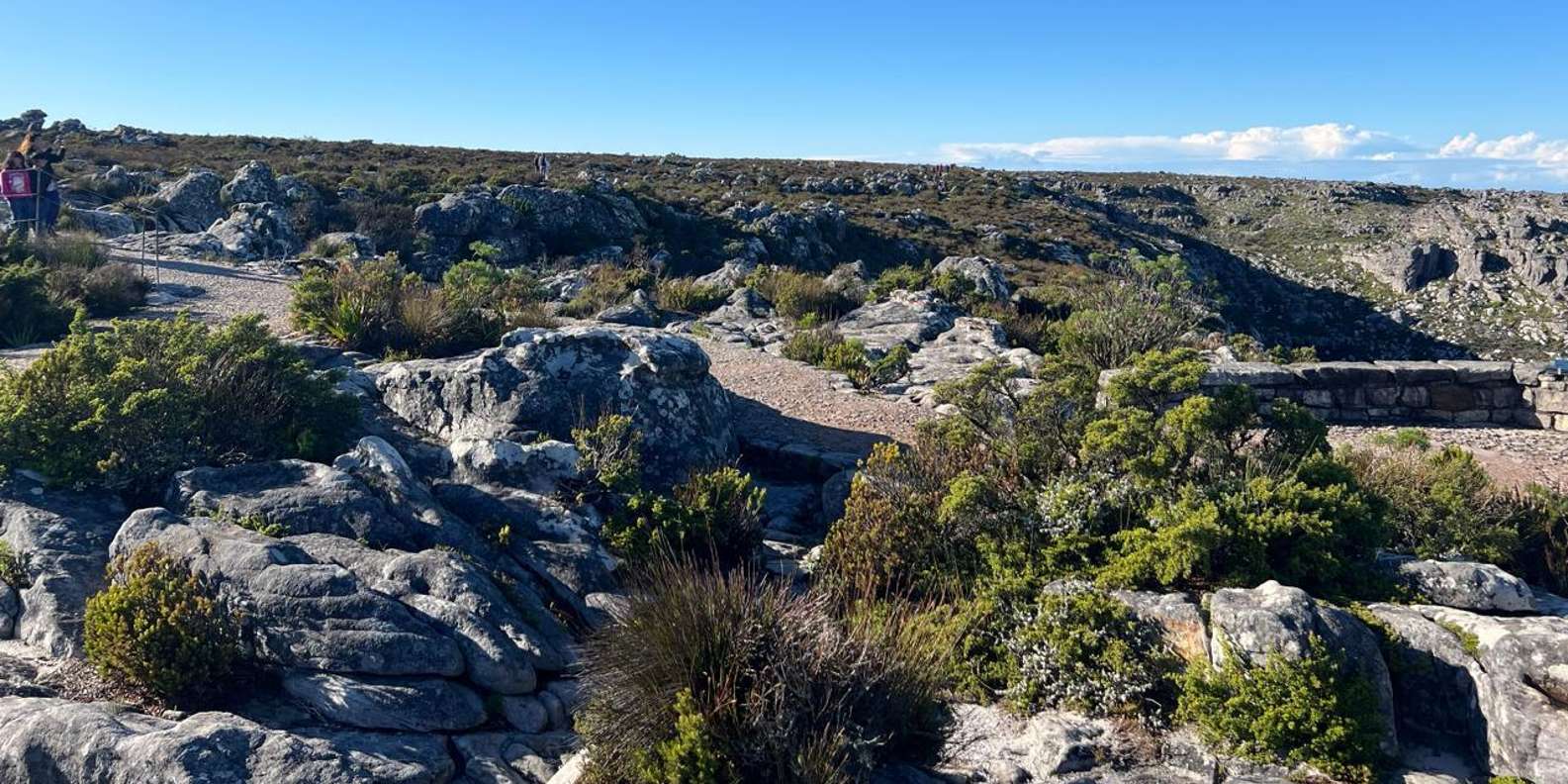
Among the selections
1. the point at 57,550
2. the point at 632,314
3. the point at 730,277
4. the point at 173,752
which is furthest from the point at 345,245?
the point at 173,752

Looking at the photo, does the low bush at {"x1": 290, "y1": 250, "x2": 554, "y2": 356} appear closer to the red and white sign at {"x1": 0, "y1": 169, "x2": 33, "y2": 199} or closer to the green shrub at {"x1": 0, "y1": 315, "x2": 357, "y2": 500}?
the green shrub at {"x1": 0, "y1": 315, "x2": 357, "y2": 500}

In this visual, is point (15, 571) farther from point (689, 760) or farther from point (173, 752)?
point (689, 760)

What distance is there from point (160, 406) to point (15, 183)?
15.5 metres

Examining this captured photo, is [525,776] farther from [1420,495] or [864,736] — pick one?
[1420,495]

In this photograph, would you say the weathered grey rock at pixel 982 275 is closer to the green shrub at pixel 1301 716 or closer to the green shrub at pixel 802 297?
the green shrub at pixel 802 297

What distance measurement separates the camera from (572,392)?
8367 mm

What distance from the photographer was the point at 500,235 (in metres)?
26.7

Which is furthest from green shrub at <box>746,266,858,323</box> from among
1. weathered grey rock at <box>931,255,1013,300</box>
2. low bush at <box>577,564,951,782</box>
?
low bush at <box>577,564,951,782</box>

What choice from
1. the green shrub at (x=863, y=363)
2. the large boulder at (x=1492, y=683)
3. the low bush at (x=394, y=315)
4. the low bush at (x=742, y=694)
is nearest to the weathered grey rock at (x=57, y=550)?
the low bush at (x=742, y=694)

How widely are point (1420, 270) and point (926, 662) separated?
152ft

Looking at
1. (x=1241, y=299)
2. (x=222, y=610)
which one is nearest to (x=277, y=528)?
(x=222, y=610)

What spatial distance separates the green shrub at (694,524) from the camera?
639cm

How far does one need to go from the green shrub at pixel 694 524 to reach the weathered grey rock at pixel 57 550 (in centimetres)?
296

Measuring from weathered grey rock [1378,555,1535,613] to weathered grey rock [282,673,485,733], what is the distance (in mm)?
5320
